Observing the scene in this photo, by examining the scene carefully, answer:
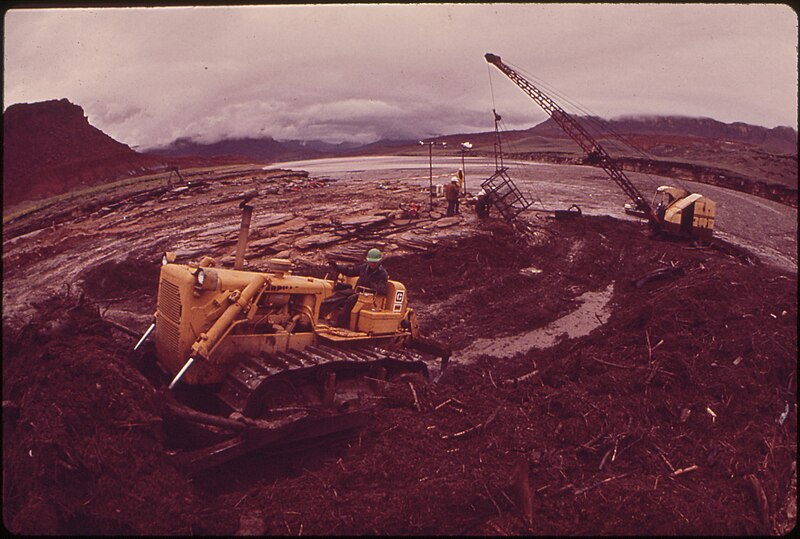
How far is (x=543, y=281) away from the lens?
13289 millimetres

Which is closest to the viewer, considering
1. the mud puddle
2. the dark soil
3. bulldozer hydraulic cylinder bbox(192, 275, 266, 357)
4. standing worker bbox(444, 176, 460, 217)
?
the dark soil

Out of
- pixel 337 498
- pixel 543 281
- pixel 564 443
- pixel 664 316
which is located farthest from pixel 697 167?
pixel 337 498

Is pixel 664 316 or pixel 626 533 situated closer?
pixel 626 533

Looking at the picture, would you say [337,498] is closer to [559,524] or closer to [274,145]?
[559,524]

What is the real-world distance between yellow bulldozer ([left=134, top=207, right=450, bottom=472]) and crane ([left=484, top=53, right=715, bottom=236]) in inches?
336

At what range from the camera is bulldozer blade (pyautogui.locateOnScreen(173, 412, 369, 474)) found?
14.6ft

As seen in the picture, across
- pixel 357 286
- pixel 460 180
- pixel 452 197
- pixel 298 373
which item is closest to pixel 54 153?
pixel 357 286

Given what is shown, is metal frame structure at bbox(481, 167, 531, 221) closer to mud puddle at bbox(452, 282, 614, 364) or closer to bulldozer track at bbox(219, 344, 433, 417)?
mud puddle at bbox(452, 282, 614, 364)

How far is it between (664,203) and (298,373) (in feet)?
49.0

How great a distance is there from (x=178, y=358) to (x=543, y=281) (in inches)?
396

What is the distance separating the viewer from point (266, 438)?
479 cm

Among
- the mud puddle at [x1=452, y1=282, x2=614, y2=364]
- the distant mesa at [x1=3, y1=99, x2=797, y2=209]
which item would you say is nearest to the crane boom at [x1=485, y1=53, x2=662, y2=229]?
the mud puddle at [x1=452, y1=282, x2=614, y2=364]

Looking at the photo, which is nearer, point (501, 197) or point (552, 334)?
point (552, 334)

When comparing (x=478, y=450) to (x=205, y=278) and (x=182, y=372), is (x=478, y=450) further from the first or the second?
(x=205, y=278)
